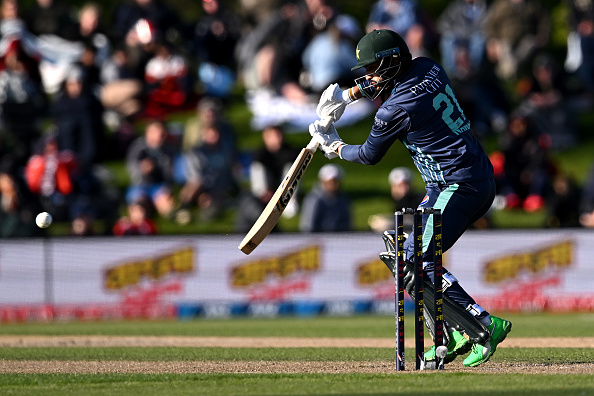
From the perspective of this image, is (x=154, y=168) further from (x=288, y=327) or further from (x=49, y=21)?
(x=288, y=327)

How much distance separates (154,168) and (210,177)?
0.98 m

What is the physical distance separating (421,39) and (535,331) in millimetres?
8853

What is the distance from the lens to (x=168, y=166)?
57.1 ft

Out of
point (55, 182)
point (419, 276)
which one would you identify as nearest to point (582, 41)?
point (55, 182)

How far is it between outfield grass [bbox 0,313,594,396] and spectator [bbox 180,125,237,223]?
403cm

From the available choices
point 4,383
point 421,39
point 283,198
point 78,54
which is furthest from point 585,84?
point 4,383

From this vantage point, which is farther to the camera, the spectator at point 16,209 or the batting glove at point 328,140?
the spectator at point 16,209

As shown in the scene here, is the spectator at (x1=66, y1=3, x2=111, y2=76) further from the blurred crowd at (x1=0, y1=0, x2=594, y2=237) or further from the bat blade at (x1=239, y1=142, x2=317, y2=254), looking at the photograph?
the bat blade at (x1=239, y1=142, x2=317, y2=254)

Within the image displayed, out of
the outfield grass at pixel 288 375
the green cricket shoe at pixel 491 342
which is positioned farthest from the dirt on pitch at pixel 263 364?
the outfield grass at pixel 288 375

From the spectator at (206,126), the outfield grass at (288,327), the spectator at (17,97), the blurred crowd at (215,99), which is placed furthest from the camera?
the spectator at (17,97)

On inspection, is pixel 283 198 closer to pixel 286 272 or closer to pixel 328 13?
pixel 286 272

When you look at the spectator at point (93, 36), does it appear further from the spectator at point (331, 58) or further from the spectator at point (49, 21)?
the spectator at point (331, 58)

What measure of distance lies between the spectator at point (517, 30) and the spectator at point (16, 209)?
31.7 ft

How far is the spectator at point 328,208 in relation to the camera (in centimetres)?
1537
